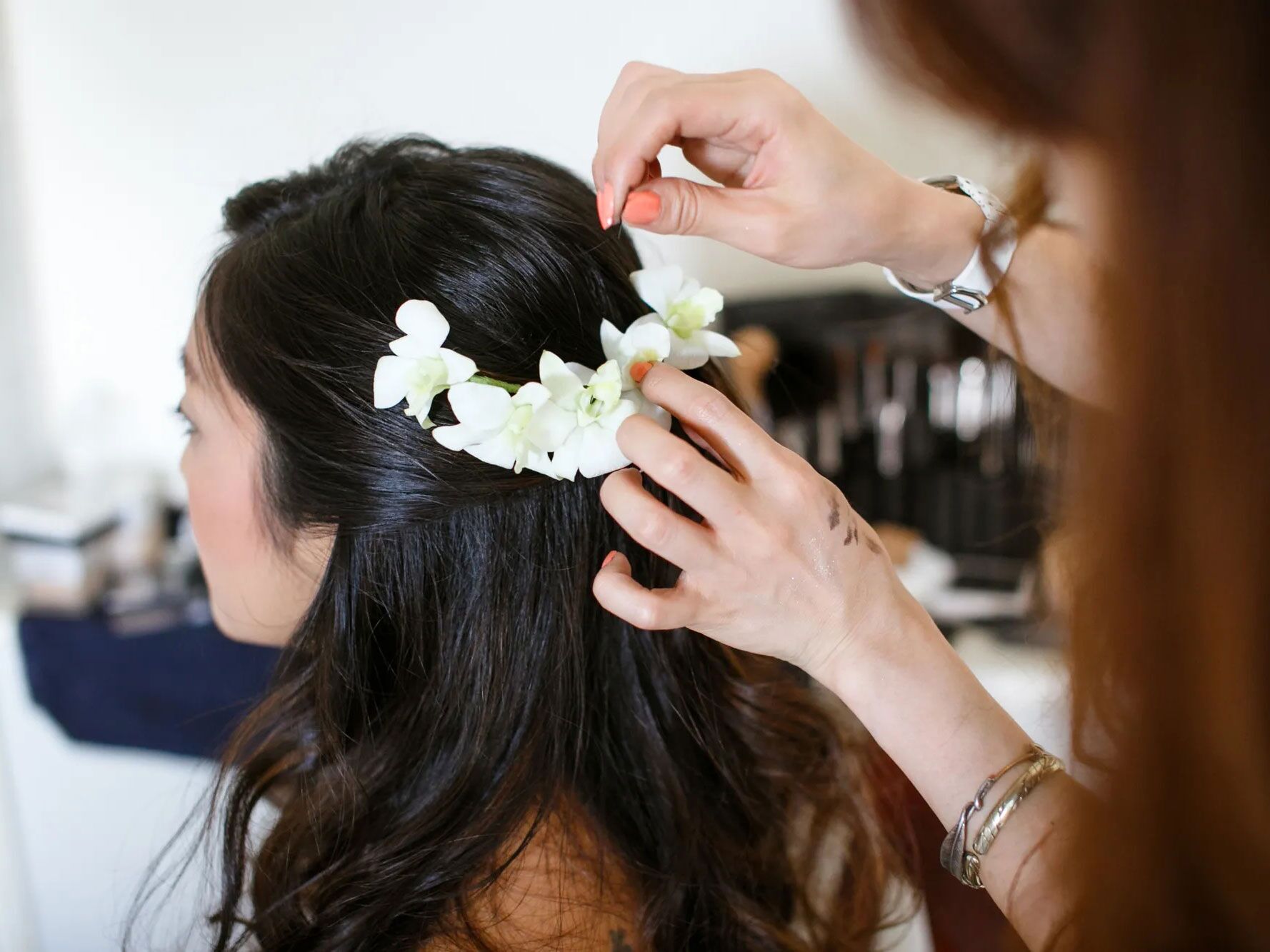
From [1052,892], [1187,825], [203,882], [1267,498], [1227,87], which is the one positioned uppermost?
[1227,87]

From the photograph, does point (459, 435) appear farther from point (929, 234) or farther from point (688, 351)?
point (929, 234)

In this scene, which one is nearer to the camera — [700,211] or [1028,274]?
[700,211]

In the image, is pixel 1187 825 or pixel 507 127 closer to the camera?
pixel 1187 825

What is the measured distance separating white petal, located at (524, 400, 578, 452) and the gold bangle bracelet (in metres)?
0.34

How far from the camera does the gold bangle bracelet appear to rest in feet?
1.87

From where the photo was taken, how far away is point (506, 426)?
0.58m

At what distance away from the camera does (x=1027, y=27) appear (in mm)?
350

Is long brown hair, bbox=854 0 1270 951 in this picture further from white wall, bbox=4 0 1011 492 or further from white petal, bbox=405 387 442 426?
white wall, bbox=4 0 1011 492

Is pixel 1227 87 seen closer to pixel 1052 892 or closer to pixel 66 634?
pixel 1052 892

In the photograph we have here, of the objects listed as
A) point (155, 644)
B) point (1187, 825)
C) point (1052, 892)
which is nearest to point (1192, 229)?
point (1187, 825)

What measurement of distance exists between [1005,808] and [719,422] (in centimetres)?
29

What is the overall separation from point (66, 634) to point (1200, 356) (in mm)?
1350

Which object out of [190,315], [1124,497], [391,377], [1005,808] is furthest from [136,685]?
[1124,497]

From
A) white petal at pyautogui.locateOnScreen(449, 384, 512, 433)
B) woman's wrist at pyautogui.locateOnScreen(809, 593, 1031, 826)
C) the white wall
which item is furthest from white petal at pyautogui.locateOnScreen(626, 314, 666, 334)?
the white wall
